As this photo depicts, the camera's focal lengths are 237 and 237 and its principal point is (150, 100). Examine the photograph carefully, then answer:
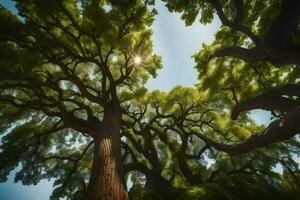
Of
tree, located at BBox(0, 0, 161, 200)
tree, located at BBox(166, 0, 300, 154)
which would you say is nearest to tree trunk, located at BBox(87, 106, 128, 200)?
tree, located at BBox(0, 0, 161, 200)

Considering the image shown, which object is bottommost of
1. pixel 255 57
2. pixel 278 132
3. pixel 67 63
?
pixel 278 132

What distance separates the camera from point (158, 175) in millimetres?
9156

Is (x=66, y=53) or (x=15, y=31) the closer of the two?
(x=15, y=31)

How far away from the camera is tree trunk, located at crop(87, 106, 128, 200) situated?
5602 mm

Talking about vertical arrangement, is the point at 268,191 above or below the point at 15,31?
below

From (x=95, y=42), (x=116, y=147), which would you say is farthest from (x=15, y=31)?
(x=116, y=147)

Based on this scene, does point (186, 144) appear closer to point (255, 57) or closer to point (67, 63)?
point (255, 57)

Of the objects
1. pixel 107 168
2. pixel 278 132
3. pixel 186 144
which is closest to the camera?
pixel 278 132

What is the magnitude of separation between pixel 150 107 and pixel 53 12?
7.11 metres

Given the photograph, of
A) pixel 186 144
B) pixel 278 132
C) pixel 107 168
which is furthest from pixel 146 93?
pixel 278 132

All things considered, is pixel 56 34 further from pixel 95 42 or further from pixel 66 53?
pixel 95 42

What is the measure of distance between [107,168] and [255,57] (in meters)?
5.11

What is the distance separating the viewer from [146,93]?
12.5 metres

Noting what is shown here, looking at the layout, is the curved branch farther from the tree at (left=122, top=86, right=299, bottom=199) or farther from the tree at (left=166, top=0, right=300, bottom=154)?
the tree at (left=122, top=86, right=299, bottom=199)
